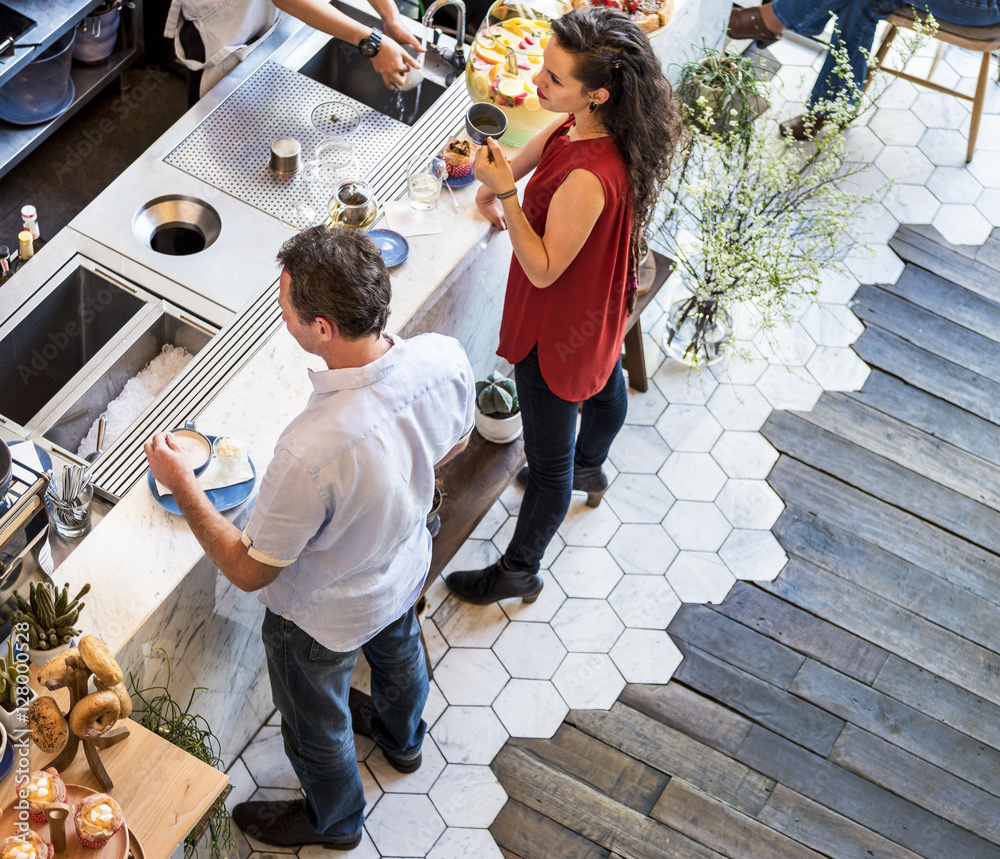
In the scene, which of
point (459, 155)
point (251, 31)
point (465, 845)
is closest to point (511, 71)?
point (459, 155)

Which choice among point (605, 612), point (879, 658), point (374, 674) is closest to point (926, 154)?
point (879, 658)

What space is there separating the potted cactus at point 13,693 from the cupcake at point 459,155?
1615mm

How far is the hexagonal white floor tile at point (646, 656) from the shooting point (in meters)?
3.18

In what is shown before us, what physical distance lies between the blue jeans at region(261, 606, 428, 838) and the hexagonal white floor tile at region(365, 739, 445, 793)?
154mm

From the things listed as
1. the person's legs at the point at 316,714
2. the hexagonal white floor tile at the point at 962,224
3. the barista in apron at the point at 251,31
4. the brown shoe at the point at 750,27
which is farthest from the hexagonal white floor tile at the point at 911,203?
the person's legs at the point at 316,714

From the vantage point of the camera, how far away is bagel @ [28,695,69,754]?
1.64 m

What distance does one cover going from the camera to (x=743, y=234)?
3141 mm

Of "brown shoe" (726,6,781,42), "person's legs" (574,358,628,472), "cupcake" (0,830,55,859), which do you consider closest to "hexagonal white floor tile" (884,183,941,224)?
"brown shoe" (726,6,781,42)

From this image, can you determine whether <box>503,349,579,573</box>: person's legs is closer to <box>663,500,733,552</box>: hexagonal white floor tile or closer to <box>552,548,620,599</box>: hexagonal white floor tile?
<box>552,548,620,599</box>: hexagonal white floor tile

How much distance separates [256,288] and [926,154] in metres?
3.40

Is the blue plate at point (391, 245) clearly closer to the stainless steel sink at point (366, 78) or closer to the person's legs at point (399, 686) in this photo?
the stainless steel sink at point (366, 78)

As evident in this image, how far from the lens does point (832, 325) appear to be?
4.06m

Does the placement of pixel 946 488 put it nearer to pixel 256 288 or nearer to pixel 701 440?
pixel 701 440

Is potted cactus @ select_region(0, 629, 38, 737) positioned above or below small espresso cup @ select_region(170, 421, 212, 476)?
below
